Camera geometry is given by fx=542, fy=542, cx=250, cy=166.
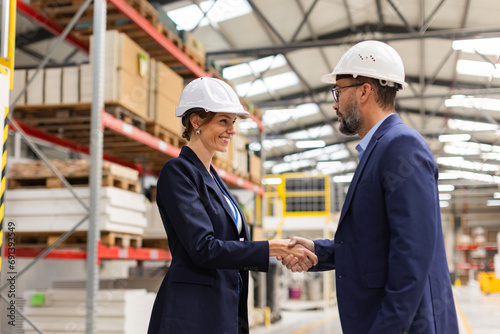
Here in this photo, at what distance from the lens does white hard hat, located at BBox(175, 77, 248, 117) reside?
8.63 feet

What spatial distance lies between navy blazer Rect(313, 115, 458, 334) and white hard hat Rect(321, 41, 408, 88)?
0.80ft

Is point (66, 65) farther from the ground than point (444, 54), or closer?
closer

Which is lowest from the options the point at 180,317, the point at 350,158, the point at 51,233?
the point at 180,317

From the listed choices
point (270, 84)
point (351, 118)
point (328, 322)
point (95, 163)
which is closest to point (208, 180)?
point (351, 118)

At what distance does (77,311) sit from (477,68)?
14.9 metres

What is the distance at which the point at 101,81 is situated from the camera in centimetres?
500

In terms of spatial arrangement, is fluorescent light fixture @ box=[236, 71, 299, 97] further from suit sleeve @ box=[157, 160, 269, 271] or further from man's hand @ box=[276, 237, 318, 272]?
suit sleeve @ box=[157, 160, 269, 271]

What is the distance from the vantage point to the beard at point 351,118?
2361mm

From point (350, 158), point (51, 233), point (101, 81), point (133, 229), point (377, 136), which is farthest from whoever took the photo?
point (350, 158)

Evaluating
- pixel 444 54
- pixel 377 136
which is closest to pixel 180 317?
pixel 377 136

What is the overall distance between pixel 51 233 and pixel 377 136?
4.09m

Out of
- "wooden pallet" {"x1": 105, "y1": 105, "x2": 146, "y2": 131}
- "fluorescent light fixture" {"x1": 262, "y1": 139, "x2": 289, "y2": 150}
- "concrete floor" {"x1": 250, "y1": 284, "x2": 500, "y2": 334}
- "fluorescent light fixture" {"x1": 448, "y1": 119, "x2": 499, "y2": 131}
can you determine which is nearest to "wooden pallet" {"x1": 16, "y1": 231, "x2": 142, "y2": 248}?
"wooden pallet" {"x1": 105, "y1": 105, "x2": 146, "y2": 131}

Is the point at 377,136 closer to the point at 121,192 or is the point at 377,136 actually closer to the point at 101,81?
the point at 101,81

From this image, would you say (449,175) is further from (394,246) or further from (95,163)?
(394,246)
